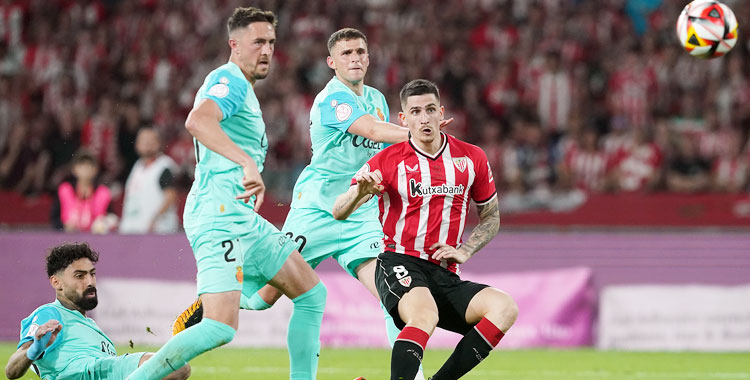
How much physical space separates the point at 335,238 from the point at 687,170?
823 centimetres

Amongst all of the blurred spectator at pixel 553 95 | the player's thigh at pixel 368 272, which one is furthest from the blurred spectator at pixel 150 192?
the blurred spectator at pixel 553 95

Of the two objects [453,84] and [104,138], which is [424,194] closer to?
[104,138]

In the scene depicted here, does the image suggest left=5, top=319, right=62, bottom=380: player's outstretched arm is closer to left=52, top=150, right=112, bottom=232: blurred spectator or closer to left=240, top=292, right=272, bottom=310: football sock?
left=240, top=292, right=272, bottom=310: football sock

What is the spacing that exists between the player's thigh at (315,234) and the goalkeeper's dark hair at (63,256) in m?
1.41

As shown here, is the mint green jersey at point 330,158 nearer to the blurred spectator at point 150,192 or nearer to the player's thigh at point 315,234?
→ the player's thigh at point 315,234

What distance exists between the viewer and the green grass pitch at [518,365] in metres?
8.89

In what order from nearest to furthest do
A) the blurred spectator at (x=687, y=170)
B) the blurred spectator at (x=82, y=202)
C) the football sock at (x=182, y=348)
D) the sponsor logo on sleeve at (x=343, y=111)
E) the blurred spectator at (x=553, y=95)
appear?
the football sock at (x=182, y=348), the sponsor logo on sleeve at (x=343, y=111), the blurred spectator at (x=82, y=202), the blurred spectator at (x=687, y=170), the blurred spectator at (x=553, y=95)

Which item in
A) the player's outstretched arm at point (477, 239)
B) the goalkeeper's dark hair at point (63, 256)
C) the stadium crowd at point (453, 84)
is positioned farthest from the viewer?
the stadium crowd at point (453, 84)

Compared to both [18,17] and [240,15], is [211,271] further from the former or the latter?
[18,17]

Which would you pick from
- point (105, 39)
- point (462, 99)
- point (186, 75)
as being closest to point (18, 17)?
point (105, 39)

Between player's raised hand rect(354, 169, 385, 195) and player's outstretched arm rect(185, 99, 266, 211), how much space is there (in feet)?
2.21

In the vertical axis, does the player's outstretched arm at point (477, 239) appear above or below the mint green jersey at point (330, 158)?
below

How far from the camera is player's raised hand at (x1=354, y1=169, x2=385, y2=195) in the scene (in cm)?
620

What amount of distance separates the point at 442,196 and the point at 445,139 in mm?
405
